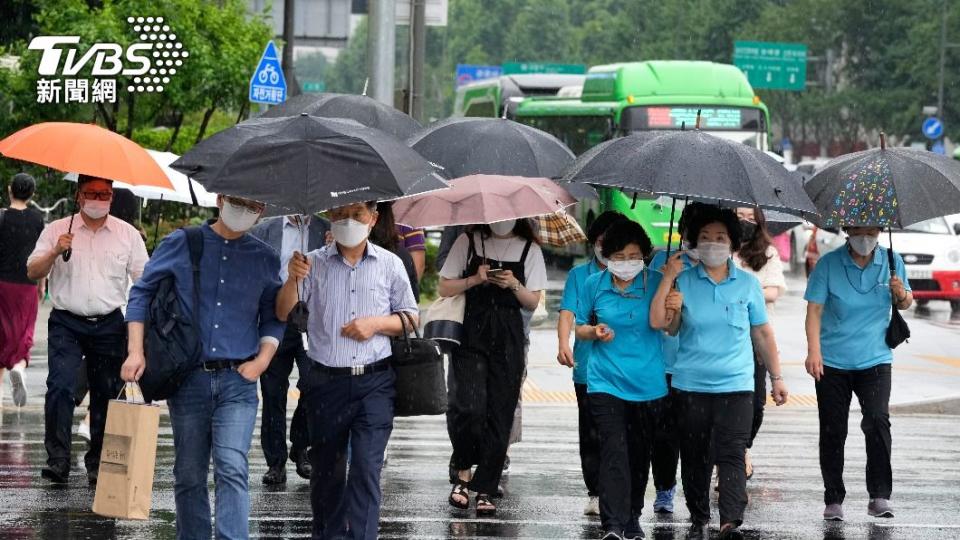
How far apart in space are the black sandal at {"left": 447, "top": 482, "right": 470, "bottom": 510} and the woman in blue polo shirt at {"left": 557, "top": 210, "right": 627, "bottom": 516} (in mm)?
662

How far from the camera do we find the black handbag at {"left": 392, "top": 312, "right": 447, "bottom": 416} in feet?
24.4

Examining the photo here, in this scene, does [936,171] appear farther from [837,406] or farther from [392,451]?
[392,451]

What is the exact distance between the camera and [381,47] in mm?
18547

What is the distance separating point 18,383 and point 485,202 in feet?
19.0

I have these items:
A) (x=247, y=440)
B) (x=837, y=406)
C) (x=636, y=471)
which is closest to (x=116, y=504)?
(x=247, y=440)

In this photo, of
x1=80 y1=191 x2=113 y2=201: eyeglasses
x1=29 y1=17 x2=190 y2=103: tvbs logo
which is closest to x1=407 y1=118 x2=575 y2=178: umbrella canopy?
x1=80 y1=191 x2=113 y2=201: eyeglasses

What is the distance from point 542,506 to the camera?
9594 mm

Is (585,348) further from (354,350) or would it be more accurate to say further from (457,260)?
(354,350)

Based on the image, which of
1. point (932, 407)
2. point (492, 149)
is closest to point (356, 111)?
point (492, 149)

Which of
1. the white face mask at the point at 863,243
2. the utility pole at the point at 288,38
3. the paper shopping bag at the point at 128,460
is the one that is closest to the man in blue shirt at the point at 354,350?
the paper shopping bag at the point at 128,460

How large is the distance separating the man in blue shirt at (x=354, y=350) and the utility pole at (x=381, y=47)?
11100 millimetres

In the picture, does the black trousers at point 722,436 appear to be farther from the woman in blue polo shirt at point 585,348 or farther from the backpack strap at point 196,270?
the backpack strap at point 196,270

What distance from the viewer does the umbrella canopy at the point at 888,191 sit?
8555 mm

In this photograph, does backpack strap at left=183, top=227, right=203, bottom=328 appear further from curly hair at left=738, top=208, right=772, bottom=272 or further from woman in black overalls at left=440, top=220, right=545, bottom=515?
curly hair at left=738, top=208, right=772, bottom=272
